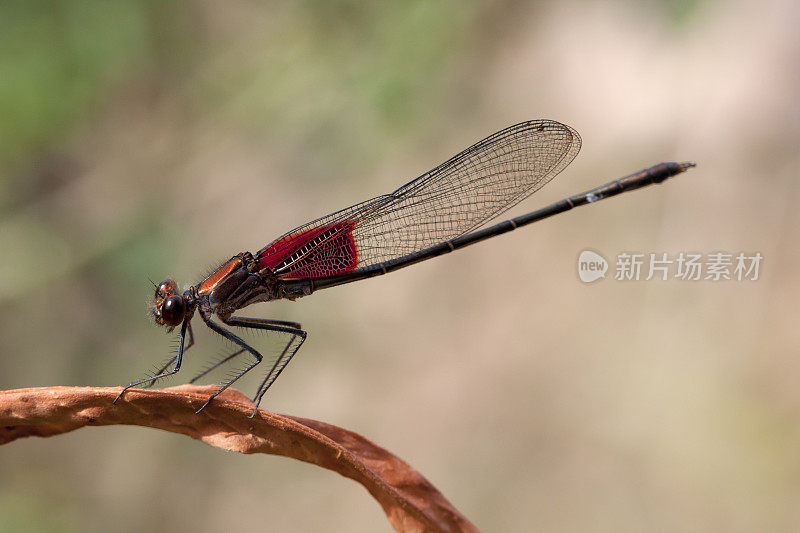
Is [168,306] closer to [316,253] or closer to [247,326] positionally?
[247,326]

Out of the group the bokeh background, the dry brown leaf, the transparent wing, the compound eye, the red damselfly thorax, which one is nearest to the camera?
the dry brown leaf

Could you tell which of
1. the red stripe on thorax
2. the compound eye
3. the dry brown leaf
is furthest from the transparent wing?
the dry brown leaf

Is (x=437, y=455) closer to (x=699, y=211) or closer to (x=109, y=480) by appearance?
(x=109, y=480)

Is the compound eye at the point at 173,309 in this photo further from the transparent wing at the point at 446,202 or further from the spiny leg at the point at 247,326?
the transparent wing at the point at 446,202

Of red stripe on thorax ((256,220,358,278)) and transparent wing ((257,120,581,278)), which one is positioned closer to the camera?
red stripe on thorax ((256,220,358,278))

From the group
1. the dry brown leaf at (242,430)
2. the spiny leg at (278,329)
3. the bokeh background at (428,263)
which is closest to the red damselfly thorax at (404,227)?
the spiny leg at (278,329)

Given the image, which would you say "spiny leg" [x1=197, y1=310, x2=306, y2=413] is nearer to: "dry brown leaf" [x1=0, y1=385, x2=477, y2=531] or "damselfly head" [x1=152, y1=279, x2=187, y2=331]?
"damselfly head" [x1=152, y1=279, x2=187, y2=331]
